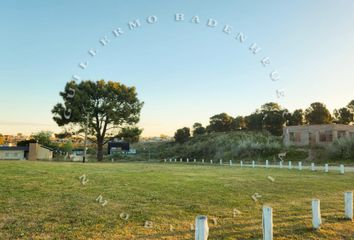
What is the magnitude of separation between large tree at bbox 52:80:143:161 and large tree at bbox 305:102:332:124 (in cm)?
3486

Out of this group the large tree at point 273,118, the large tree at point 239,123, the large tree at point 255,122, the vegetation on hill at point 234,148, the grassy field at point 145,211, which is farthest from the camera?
the large tree at point 239,123

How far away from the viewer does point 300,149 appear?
41375mm

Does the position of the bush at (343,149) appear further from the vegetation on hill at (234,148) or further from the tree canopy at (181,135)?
the tree canopy at (181,135)

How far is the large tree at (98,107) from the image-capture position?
114 ft

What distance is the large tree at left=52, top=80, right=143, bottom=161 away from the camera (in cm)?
3475

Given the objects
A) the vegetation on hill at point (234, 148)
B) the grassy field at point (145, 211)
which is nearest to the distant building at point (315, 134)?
the vegetation on hill at point (234, 148)

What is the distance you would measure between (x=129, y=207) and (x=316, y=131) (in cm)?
4163

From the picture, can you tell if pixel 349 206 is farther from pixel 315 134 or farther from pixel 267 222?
pixel 315 134

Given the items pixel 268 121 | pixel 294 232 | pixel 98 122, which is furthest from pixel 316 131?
pixel 294 232

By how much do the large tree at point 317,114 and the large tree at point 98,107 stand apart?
1372 inches

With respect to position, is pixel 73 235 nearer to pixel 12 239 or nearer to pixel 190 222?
pixel 12 239

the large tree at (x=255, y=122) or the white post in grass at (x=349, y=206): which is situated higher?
the large tree at (x=255, y=122)

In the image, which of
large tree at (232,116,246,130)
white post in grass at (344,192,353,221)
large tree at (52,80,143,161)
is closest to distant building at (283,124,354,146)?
large tree at (52,80,143,161)

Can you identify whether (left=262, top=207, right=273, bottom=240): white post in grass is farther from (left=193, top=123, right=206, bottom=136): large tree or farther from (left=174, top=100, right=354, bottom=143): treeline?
(left=193, top=123, right=206, bottom=136): large tree
